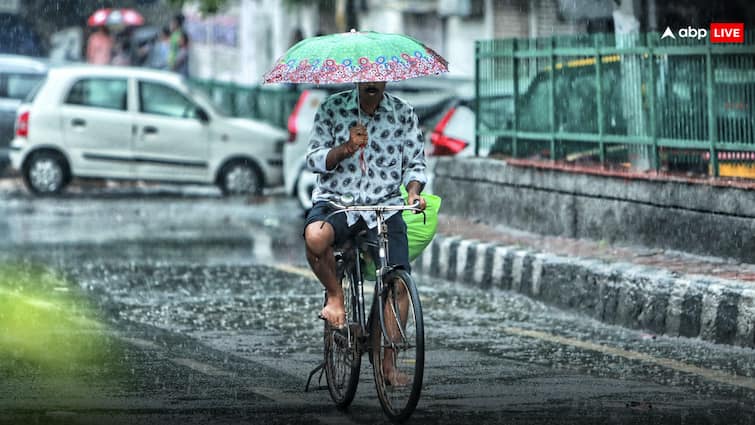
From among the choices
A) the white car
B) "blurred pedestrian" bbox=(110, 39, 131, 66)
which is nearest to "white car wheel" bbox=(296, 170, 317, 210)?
the white car

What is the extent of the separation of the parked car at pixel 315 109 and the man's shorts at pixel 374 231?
33.2 feet

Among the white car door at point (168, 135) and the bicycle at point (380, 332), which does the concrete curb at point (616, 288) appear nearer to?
the bicycle at point (380, 332)

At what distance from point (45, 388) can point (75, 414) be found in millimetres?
739

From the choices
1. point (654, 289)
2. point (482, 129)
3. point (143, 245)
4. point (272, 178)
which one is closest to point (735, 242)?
point (654, 289)

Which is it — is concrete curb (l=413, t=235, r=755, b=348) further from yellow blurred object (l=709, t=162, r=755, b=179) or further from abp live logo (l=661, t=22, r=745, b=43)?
abp live logo (l=661, t=22, r=745, b=43)

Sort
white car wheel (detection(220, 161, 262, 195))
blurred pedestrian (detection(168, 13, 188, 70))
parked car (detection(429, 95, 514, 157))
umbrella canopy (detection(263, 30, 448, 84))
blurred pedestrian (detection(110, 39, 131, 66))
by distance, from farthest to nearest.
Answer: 1. blurred pedestrian (detection(110, 39, 131, 66))
2. blurred pedestrian (detection(168, 13, 188, 70))
3. white car wheel (detection(220, 161, 262, 195))
4. parked car (detection(429, 95, 514, 157))
5. umbrella canopy (detection(263, 30, 448, 84))

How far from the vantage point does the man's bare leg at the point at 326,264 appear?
7.82 metres

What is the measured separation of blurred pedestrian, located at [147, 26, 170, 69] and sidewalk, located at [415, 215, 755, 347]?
18441 mm

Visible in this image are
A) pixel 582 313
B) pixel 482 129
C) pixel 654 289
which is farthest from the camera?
pixel 482 129

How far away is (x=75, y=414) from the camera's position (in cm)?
752

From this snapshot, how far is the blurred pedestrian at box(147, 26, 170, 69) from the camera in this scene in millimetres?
32156

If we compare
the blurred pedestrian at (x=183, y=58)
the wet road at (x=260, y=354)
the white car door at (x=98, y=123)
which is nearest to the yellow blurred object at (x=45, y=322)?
the wet road at (x=260, y=354)

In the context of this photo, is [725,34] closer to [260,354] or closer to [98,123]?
[260,354]

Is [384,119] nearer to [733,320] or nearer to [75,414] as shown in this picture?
[75,414]
